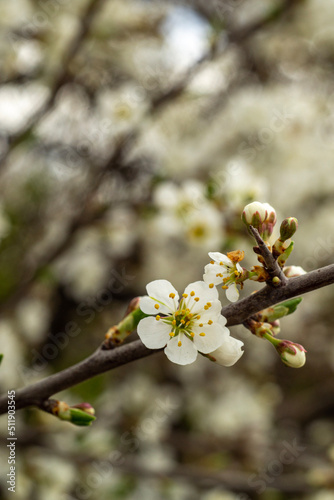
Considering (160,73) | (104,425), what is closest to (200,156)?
(160,73)

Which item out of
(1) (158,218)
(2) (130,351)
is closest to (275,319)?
(2) (130,351)

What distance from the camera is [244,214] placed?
1.58 feet

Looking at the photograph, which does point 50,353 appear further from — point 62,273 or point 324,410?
point 324,410

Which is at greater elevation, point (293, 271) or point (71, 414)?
point (293, 271)

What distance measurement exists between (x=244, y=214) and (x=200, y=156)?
1.35 m

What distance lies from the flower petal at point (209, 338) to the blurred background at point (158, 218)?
690 millimetres

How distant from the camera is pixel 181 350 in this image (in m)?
0.47

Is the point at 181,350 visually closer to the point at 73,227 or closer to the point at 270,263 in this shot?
the point at 270,263

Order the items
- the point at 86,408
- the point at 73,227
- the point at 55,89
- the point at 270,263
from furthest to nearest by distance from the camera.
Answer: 1. the point at 73,227
2. the point at 55,89
3. the point at 86,408
4. the point at 270,263

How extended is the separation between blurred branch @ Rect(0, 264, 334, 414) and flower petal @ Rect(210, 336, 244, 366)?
21 millimetres

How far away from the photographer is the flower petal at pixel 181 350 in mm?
456

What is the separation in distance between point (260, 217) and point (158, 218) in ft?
2.66

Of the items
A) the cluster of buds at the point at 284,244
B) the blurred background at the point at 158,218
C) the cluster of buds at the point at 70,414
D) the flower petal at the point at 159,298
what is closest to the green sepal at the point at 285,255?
the cluster of buds at the point at 284,244

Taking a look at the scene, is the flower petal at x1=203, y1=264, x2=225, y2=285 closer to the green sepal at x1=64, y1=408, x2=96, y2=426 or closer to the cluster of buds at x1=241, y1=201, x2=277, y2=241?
the cluster of buds at x1=241, y1=201, x2=277, y2=241
